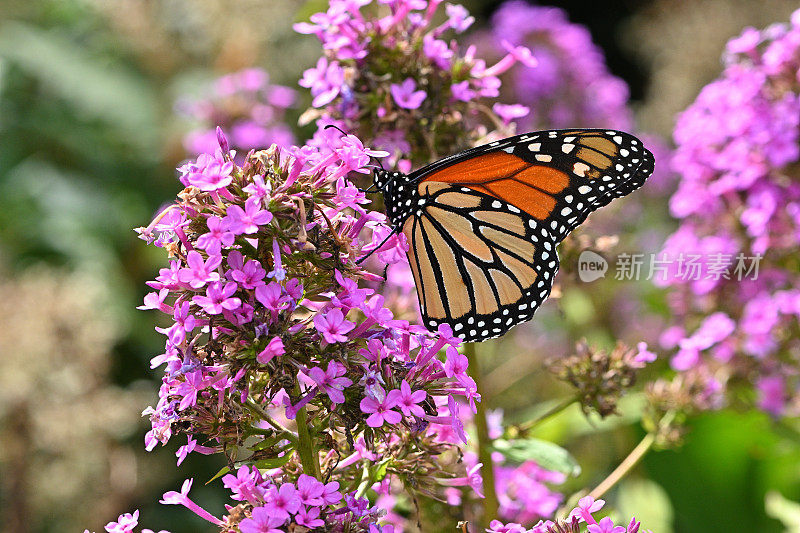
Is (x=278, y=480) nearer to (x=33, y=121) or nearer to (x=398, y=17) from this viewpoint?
(x=398, y=17)

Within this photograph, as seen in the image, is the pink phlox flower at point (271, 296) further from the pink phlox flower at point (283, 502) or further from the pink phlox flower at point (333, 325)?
the pink phlox flower at point (283, 502)

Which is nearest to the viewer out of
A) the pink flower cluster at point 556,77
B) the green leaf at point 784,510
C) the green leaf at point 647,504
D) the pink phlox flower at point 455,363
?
the pink phlox flower at point 455,363

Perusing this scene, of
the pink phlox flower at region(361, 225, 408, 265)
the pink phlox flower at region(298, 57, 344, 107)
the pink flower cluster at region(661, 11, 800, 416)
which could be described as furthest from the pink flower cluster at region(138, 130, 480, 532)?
the pink flower cluster at region(661, 11, 800, 416)

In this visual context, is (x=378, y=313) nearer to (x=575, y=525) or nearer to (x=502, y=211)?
(x=575, y=525)

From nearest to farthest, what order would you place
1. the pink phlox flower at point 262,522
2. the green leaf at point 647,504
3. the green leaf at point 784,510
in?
the pink phlox flower at point 262,522 → the green leaf at point 784,510 → the green leaf at point 647,504

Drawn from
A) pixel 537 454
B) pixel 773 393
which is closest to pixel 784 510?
pixel 773 393

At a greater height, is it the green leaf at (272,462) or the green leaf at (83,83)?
the green leaf at (83,83)

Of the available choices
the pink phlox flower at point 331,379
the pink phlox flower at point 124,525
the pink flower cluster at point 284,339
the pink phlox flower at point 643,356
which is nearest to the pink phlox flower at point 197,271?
the pink flower cluster at point 284,339

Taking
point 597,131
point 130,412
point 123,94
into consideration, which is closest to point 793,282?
point 597,131

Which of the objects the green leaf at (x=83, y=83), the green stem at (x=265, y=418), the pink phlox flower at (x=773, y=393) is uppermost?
A: the green leaf at (x=83, y=83)
